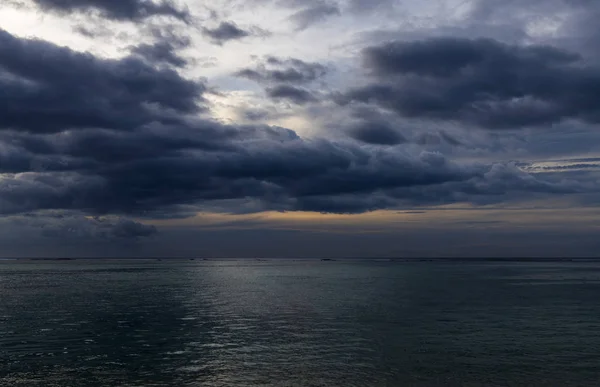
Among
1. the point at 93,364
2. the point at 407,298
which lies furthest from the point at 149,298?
the point at 93,364

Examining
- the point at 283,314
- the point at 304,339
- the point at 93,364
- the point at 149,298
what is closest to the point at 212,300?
the point at 149,298

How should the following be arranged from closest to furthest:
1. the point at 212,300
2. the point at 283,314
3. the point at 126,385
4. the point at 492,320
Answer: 1. the point at 126,385
2. the point at 492,320
3. the point at 283,314
4. the point at 212,300

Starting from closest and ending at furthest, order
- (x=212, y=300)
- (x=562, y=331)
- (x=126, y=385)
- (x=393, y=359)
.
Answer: (x=126, y=385)
(x=393, y=359)
(x=562, y=331)
(x=212, y=300)

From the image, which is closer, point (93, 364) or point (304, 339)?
point (93, 364)

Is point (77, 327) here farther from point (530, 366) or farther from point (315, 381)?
point (530, 366)

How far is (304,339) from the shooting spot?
48.2 meters

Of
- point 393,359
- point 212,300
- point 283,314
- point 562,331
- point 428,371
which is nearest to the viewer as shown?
point 428,371

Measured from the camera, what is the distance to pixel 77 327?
5516 centimetres

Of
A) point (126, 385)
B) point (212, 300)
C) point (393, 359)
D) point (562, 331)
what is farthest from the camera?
point (212, 300)

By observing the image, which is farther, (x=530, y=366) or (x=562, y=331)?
(x=562, y=331)

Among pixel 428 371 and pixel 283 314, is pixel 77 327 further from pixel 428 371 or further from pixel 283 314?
pixel 428 371

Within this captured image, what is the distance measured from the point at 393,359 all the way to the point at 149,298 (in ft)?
187

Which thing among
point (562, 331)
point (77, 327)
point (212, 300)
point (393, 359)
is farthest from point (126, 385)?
point (212, 300)

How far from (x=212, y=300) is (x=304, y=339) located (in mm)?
40028
